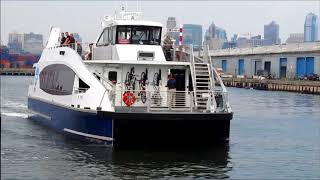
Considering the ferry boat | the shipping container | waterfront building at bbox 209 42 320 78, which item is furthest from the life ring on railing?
the shipping container

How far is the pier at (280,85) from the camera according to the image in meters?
70.6

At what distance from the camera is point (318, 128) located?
29344 millimetres

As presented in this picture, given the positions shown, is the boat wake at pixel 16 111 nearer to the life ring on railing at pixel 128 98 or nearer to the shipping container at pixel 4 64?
the life ring on railing at pixel 128 98

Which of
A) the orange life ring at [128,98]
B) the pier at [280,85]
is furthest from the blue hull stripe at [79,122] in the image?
the pier at [280,85]

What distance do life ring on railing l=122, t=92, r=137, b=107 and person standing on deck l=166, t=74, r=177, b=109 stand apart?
1.30 metres

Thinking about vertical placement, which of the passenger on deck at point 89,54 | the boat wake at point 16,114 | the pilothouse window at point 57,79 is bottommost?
the boat wake at point 16,114

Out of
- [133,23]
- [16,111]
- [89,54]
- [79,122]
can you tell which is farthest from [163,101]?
[16,111]

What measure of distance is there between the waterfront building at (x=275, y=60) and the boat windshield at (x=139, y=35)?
6132 cm

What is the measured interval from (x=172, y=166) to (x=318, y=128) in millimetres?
14388

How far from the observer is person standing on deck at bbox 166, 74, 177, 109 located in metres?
20.0

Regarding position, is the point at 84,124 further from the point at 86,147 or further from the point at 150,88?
the point at 150,88

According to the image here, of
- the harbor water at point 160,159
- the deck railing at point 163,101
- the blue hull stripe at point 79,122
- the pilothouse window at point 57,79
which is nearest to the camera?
the harbor water at point 160,159

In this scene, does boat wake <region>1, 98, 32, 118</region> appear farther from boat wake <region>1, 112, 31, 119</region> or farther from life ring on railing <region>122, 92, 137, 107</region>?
life ring on railing <region>122, 92, 137, 107</region>

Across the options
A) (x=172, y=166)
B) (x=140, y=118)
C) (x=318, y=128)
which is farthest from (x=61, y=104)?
(x=318, y=128)
